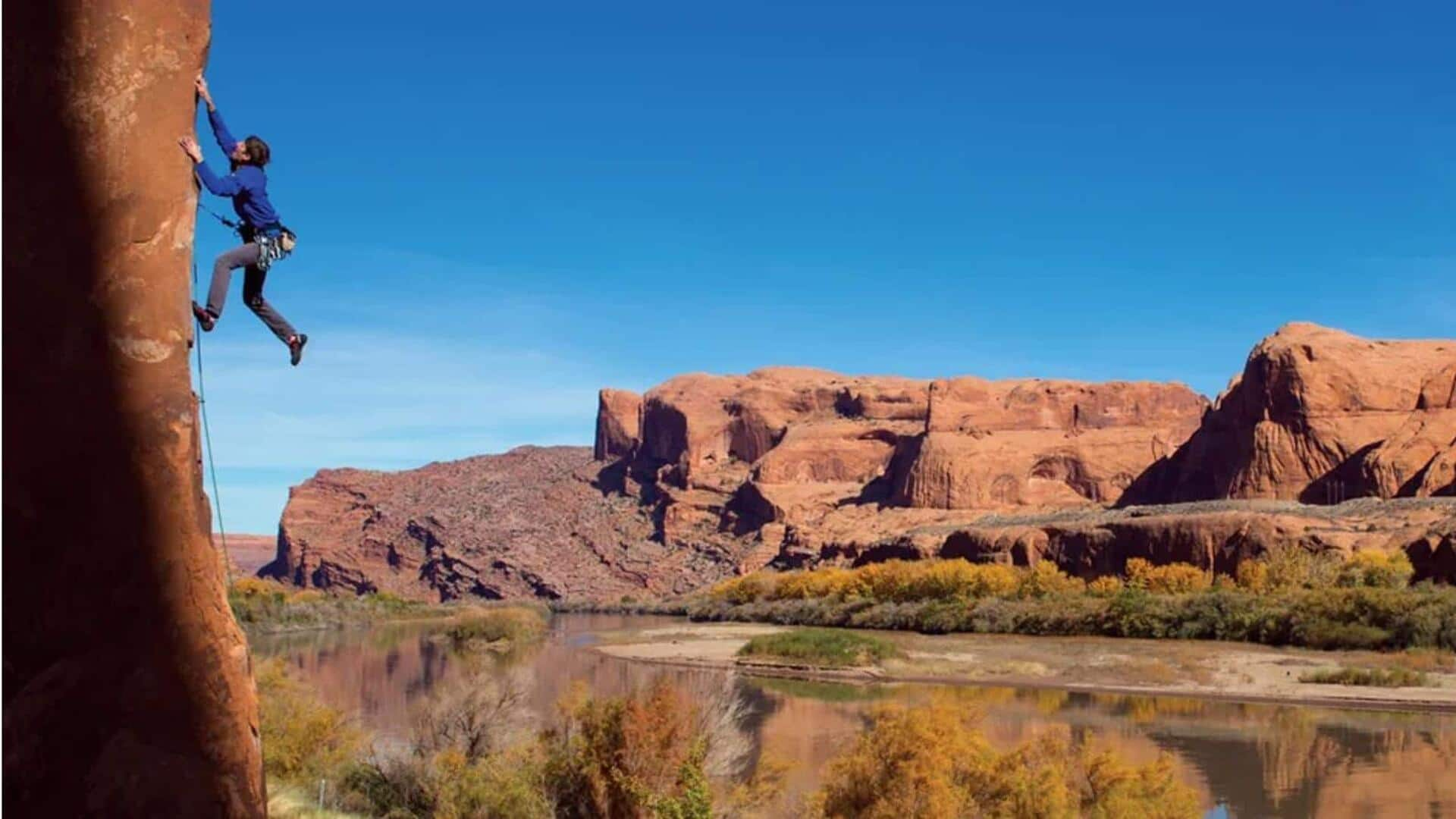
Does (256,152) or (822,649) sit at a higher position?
(256,152)

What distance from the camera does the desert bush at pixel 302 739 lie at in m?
15.7

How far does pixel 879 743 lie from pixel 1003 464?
92296 mm

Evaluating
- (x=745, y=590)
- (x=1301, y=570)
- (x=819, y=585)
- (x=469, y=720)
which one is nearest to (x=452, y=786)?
(x=469, y=720)

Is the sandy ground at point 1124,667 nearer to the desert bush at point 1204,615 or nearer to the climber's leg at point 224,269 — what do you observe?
the desert bush at point 1204,615

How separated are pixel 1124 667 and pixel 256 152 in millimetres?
38645

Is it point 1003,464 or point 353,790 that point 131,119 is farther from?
point 1003,464

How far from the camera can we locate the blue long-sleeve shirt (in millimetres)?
3818

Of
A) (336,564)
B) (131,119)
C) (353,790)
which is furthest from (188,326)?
(336,564)

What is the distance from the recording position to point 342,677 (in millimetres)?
36562

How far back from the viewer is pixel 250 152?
4.14 m

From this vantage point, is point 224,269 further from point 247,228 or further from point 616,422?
point 616,422

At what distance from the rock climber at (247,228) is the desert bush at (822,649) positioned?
3922 centimetres

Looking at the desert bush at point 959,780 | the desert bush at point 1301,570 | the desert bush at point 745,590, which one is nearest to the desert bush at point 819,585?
the desert bush at point 745,590

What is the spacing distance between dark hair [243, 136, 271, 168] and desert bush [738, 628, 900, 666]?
130 feet
